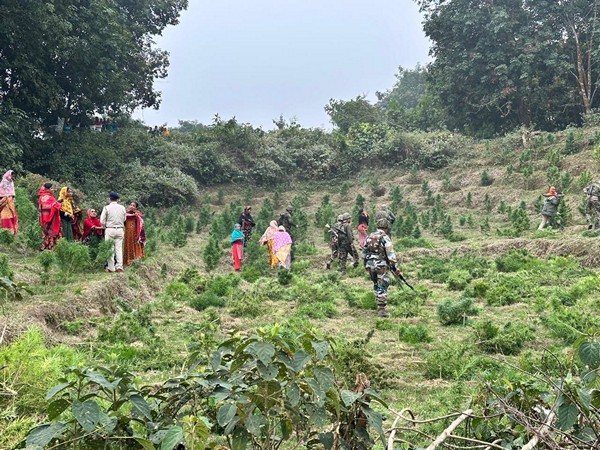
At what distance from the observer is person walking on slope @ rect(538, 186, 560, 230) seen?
16.5 meters

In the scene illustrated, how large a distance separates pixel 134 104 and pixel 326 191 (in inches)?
407

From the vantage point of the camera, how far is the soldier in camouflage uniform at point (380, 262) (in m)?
9.21

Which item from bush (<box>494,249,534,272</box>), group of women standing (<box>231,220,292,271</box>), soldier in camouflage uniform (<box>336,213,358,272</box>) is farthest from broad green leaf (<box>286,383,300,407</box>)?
group of women standing (<box>231,220,292,271</box>)

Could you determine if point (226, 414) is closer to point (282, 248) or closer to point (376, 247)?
point (376, 247)

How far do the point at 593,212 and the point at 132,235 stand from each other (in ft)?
38.4

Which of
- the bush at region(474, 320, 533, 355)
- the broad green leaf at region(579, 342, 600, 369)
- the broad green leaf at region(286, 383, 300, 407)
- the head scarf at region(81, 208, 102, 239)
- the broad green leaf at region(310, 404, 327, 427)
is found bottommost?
the bush at region(474, 320, 533, 355)

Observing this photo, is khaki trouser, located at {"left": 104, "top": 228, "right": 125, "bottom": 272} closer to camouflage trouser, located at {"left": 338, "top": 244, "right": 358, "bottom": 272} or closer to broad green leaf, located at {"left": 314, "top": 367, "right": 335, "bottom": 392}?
camouflage trouser, located at {"left": 338, "top": 244, "right": 358, "bottom": 272}

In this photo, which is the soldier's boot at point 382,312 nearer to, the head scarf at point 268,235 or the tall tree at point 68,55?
the head scarf at point 268,235

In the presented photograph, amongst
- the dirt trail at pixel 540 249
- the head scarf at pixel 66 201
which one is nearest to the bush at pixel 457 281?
the dirt trail at pixel 540 249

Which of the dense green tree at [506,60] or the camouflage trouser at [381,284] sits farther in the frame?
the dense green tree at [506,60]

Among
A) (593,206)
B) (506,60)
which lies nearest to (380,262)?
(593,206)

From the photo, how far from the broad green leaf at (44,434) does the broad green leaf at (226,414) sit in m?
0.63

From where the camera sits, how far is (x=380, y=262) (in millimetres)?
9336

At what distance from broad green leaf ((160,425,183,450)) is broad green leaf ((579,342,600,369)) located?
1.88 meters
